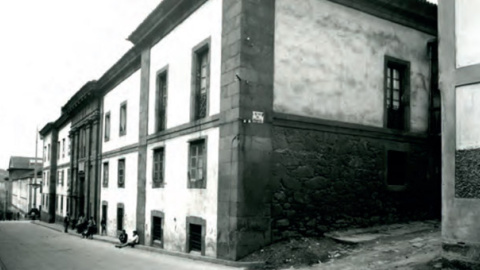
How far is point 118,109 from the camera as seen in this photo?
2294 cm

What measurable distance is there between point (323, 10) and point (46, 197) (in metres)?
36.8

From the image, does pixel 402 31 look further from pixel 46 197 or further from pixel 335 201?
pixel 46 197

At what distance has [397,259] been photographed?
9484mm

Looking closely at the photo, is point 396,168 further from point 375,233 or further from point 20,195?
point 20,195

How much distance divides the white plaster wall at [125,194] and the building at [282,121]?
60.4 inches

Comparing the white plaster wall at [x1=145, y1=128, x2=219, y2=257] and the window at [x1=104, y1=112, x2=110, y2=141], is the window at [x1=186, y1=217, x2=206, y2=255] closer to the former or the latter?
the white plaster wall at [x1=145, y1=128, x2=219, y2=257]

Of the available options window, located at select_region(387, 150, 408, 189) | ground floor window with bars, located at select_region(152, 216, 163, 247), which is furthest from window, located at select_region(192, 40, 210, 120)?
window, located at select_region(387, 150, 408, 189)

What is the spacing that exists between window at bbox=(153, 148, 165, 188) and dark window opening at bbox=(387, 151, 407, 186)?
755 cm

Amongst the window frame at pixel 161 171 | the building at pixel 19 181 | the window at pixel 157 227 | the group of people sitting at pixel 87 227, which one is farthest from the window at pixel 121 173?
the building at pixel 19 181

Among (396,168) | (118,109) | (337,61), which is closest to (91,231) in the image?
(118,109)

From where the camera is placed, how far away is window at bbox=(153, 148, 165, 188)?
16.2 m

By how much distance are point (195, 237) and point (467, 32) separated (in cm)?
880

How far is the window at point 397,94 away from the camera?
14.5 metres

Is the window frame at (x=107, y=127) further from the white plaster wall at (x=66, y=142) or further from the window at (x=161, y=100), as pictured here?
the white plaster wall at (x=66, y=142)
